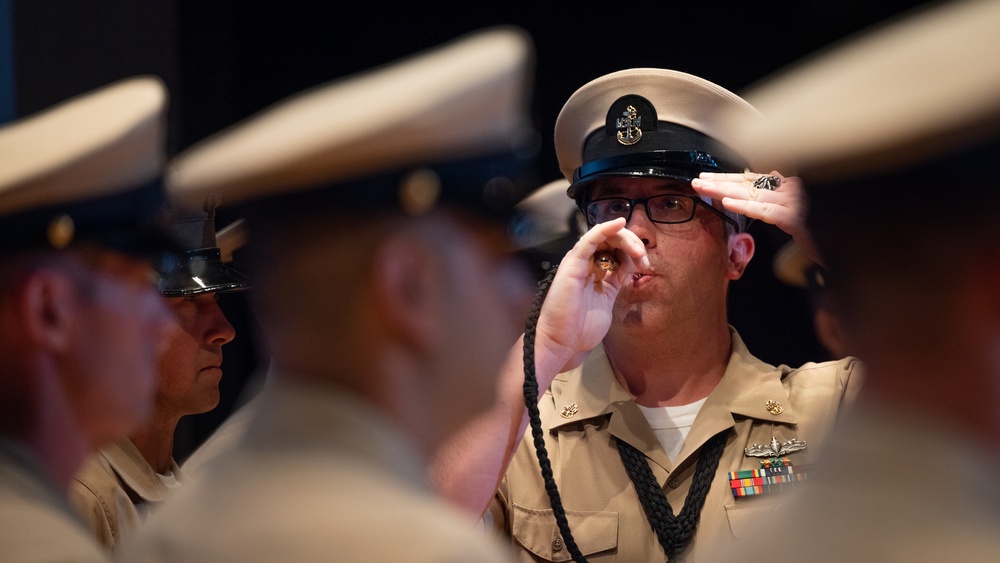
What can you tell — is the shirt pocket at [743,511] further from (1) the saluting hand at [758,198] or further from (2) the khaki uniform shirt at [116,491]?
(2) the khaki uniform shirt at [116,491]

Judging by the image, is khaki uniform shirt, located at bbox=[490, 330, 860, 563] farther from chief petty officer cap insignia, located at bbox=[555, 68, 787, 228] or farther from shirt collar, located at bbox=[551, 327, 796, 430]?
chief petty officer cap insignia, located at bbox=[555, 68, 787, 228]

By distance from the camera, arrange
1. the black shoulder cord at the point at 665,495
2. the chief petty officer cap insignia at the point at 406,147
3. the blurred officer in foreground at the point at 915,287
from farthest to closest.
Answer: the black shoulder cord at the point at 665,495 < the chief petty officer cap insignia at the point at 406,147 < the blurred officer in foreground at the point at 915,287

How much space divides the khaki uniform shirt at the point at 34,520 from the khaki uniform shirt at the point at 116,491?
125cm

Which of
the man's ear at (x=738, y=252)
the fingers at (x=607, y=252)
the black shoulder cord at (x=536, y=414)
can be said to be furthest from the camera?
the man's ear at (x=738, y=252)

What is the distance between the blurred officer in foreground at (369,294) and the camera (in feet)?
4.07

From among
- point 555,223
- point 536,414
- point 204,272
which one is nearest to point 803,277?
point 555,223

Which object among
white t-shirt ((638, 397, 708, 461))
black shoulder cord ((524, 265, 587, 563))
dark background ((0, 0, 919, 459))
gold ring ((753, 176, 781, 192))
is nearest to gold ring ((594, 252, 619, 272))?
black shoulder cord ((524, 265, 587, 563))

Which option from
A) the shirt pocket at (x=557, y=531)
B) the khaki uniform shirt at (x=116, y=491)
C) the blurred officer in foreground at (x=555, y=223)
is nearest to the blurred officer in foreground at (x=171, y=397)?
the khaki uniform shirt at (x=116, y=491)

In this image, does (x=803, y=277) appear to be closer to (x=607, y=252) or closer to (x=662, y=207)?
(x=662, y=207)

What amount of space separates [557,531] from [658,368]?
1.70ft

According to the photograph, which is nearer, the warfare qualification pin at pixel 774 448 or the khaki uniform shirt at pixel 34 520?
the khaki uniform shirt at pixel 34 520

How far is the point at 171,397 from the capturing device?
127 inches

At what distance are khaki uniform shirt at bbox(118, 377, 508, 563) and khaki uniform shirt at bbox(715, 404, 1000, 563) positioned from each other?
0.37 meters

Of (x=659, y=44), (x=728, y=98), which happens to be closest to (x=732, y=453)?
(x=728, y=98)
